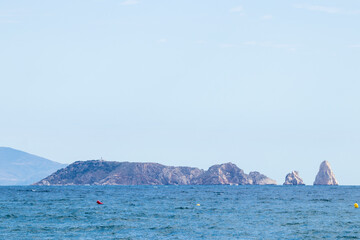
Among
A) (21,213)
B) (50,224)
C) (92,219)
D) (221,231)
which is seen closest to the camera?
(221,231)

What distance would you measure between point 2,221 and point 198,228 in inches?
1059

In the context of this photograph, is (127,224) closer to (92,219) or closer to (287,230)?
(92,219)

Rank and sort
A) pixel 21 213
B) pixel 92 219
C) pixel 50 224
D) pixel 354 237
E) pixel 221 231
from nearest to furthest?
pixel 354 237
pixel 221 231
pixel 50 224
pixel 92 219
pixel 21 213

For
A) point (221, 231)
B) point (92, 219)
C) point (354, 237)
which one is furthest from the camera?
point (92, 219)

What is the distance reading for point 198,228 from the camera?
69.2 m

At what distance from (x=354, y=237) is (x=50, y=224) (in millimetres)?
37576

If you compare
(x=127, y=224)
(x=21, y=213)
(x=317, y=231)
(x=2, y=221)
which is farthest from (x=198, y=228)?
(x=21, y=213)

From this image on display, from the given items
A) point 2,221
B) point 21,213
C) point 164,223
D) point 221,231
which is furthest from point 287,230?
point 21,213

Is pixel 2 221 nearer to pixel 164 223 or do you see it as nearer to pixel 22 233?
pixel 22 233

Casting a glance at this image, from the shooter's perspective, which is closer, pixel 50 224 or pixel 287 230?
pixel 287 230

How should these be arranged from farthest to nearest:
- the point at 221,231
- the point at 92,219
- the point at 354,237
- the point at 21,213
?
the point at 21,213
the point at 92,219
the point at 221,231
the point at 354,237

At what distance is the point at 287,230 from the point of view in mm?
67062

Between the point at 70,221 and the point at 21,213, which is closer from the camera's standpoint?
the point at 70,221

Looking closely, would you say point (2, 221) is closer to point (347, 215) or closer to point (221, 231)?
point (221, 231)
